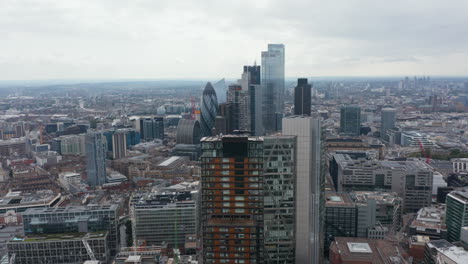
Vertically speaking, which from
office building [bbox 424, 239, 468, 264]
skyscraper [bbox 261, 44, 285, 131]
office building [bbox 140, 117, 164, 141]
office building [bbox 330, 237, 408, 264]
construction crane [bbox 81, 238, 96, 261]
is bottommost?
construction crane [bbox 81, 238, 96, 261]

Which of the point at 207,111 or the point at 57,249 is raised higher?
the point at 207,111

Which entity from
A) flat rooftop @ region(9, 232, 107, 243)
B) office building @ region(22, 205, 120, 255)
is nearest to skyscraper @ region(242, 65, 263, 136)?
office building @ region(22, 205, 120, 255)

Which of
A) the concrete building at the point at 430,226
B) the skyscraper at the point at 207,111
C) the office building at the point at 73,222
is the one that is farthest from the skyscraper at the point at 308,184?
Result: the skyscraper at the point at 207,111

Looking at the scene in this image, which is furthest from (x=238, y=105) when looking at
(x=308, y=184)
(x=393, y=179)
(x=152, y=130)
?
(x=308, y=184)

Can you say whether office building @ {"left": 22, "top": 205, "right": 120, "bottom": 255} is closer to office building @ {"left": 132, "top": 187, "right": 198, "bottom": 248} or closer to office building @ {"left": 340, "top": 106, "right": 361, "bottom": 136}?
office building @ {"left": 132, "top": 187, "right": 198, "bottom": 248}

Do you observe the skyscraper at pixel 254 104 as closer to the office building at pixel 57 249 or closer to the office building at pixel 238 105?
the office building at pixel 238 105

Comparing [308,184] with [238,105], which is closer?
[308,184]

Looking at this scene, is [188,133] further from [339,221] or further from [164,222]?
[339,221]
